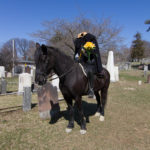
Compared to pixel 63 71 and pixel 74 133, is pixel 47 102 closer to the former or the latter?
pixel 74 133

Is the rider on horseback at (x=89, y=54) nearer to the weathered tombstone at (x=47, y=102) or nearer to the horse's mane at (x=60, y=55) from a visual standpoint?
the horse's mane at (x=60, y=55)

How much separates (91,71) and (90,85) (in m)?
0.43

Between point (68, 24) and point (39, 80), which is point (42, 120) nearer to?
point (39, 80)

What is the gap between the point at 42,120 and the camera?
4.88 m

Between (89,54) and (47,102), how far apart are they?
2424 mm

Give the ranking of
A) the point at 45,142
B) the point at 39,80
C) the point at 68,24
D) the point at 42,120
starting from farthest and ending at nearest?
the point at 68,24
the point at 42,120
the point at 45,142
the point at 39,80

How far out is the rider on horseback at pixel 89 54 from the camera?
4.11m

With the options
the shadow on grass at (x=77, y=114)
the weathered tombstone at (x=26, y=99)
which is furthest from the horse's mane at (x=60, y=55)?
the weathered tombstone at (x=26, y=99)

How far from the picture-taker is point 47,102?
520 centimetres

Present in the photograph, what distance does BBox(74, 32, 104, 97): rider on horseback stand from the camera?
4.11 meters

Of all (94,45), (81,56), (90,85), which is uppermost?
(94,45)

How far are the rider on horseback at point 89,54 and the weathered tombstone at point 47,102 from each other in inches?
68.7

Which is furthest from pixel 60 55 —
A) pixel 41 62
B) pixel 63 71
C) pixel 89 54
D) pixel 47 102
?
pixel 47 102

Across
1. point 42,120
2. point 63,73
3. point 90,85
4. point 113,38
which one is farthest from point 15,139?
point 113,38
